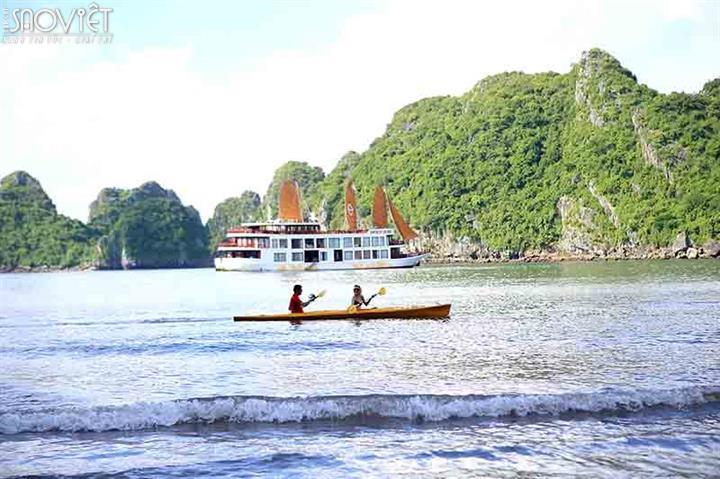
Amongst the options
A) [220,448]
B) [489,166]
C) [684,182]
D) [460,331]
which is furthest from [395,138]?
[220,448]

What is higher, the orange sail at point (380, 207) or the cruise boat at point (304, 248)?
the orange sail at point (380, 207)

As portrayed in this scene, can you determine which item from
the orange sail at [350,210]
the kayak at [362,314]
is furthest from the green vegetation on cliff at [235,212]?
the kayak at [362,314]

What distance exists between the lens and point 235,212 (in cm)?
18938

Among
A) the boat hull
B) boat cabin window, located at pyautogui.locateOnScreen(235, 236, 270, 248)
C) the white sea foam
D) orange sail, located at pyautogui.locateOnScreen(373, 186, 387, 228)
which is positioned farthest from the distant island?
the white sea foam

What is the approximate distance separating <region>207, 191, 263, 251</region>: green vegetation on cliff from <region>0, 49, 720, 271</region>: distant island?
24 centimetres

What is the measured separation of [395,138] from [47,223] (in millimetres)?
76740

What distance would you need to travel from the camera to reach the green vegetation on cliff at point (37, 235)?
162500 millimetres

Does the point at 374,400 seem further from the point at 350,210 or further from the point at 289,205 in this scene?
the point at 350,210

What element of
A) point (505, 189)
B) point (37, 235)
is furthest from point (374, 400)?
point (37, 235)

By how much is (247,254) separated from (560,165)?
2540 inches

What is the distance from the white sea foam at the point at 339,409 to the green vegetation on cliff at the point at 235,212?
174 metres

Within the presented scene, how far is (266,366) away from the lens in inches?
603

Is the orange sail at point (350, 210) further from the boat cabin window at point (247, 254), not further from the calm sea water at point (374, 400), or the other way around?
the calm sea water at point (374, 400)

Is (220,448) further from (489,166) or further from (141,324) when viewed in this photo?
(489,166)
